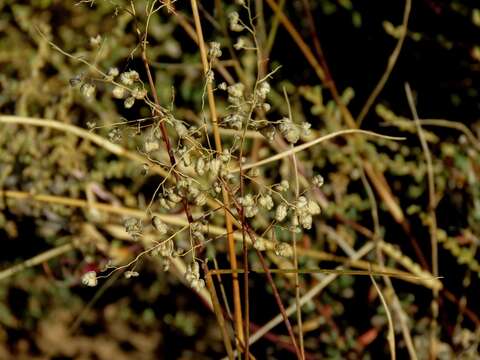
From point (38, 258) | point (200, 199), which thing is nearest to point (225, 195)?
point (200, 199)

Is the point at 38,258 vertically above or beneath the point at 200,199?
beneath

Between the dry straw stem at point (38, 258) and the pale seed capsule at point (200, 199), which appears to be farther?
the dry straw stem at point (38, 258)

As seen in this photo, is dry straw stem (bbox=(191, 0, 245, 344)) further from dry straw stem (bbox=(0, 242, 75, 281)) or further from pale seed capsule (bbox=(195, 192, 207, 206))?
dry straw stem (bbox=(0, 242, 75, 281))

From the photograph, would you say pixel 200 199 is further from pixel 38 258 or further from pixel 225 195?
pixel 38 258

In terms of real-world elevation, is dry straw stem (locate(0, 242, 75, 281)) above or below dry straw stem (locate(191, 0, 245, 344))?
below

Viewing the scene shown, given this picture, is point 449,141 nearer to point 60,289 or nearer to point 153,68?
point 153,68

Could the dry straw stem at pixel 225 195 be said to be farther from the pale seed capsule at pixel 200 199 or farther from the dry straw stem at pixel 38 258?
the dry straw stem at pixel 38 258

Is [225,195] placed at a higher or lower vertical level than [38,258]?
higher

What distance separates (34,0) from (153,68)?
0.43 m

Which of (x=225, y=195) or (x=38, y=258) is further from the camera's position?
(x=38, y=258)

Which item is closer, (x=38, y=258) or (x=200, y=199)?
(x=200, y=199)

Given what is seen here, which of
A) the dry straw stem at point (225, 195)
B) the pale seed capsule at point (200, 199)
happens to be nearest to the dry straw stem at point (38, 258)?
the dry straw stem at point (225, 195)

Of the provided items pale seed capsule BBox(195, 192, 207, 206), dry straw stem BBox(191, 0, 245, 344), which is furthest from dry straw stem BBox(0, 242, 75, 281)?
pale seed capsule BBox(195, 192, 207, 206)

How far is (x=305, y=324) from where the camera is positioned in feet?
4.72
